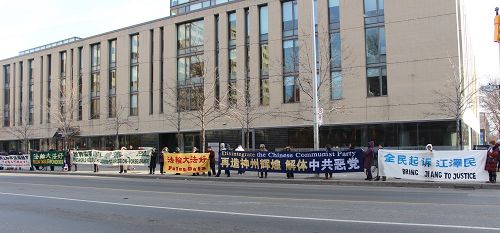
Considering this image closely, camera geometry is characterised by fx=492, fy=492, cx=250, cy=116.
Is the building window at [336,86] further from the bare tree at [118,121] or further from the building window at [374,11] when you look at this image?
the bare tree at [118,121]

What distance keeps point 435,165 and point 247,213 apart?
11.6 metres

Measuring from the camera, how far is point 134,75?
49.2 m

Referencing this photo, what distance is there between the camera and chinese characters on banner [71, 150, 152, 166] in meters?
30.5

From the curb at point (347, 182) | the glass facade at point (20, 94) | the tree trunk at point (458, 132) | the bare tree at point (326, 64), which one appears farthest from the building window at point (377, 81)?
the glass facade at point (20, 94)

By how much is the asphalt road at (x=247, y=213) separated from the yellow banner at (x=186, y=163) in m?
10.9

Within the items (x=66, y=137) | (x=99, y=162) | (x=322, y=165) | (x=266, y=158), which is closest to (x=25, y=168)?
(x=99, y=162)

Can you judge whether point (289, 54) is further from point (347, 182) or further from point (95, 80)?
point (95, 80)

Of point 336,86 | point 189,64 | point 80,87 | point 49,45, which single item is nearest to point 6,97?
point 49,45

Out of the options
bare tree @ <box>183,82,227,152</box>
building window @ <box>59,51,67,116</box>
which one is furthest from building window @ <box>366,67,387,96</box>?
building window @ <box>59,51,67,116</box>

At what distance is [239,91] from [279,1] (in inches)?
312

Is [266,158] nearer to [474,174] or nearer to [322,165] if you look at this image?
[322,165]

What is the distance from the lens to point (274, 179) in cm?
2217

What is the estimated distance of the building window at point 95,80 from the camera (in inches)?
2081

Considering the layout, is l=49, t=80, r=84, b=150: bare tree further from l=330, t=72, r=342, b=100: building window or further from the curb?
l=330, t=72, r=342, b=100: building window
